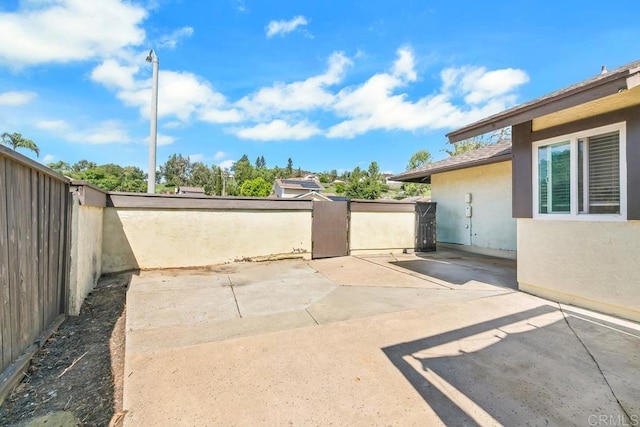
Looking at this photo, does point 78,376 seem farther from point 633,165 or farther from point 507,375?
point 633,165

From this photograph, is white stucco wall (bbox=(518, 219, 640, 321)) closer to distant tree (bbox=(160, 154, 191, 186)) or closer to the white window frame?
the white window frame

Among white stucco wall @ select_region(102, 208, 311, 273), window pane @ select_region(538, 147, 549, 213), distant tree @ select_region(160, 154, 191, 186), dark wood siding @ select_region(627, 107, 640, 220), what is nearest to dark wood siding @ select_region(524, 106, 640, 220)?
dark wood siding @ select_region(627, 107, 640, 220)

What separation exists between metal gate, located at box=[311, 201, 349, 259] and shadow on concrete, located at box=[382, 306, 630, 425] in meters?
5.32

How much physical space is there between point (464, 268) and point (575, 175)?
11.2ft

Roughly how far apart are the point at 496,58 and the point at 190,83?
15.3 m

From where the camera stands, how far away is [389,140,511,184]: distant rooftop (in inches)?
313

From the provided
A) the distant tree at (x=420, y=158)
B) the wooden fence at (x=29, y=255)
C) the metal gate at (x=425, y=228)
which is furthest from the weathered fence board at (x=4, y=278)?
the distant tree at (x=420, y=158)

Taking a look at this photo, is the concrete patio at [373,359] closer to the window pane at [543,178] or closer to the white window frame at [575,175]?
the white window frame at [575,175]

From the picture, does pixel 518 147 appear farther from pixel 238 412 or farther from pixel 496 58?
pixel 496 58

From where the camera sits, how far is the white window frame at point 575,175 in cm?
354

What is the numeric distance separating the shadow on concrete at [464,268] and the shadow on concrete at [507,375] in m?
2.36

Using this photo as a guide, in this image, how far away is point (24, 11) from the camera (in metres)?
7.18

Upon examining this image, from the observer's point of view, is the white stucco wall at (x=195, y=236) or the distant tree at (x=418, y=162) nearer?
the white stucco wall at (x=195, y=236)

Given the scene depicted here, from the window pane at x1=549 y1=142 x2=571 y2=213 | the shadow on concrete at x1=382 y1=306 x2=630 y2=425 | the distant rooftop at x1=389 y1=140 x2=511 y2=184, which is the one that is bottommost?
the shadow on concrete at x1=382 y1=306 x2=630 y2=425
